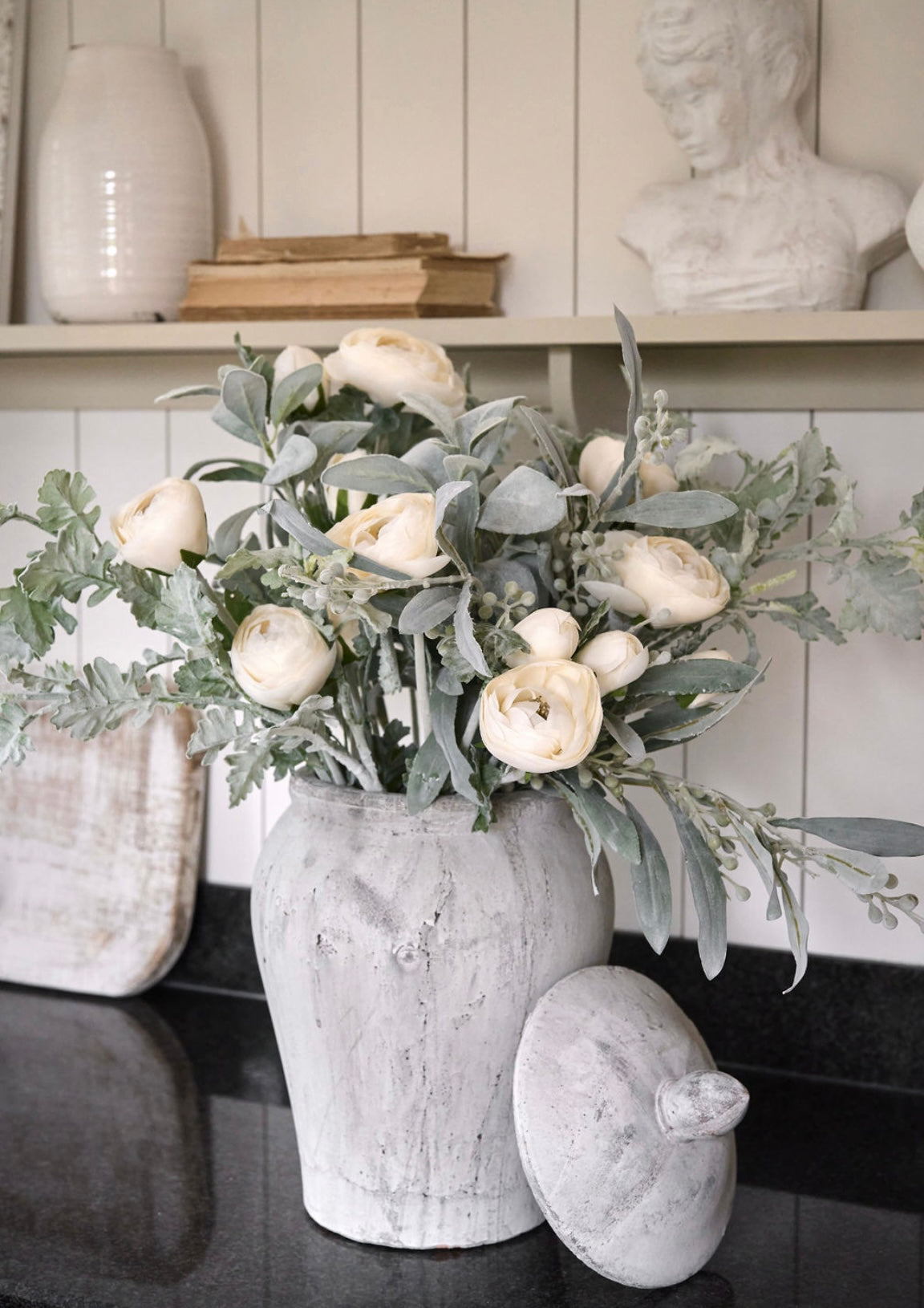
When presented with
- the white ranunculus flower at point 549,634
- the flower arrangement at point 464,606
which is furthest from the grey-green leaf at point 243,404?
the white ranunculus flower at point 549,634

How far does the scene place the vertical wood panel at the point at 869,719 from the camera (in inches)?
44.3

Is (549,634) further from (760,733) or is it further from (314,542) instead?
(760,733)

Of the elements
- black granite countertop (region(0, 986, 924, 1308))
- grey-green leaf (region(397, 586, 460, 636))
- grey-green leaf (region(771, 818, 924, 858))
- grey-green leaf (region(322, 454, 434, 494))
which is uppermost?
grey-green leaf (region(322, 454, 434, 494))

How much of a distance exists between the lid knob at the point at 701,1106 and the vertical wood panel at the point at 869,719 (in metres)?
0.39

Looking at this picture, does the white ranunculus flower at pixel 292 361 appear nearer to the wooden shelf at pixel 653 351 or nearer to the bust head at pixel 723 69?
the wooden shelf at pixel 653 351

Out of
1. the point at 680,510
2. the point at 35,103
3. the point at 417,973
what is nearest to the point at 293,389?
the point at 680,510

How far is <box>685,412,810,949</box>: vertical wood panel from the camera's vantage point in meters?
1.16

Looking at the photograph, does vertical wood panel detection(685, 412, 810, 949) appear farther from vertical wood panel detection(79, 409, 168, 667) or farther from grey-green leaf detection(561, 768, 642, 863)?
vertical wood panel detection(79, 409, 168, 667)

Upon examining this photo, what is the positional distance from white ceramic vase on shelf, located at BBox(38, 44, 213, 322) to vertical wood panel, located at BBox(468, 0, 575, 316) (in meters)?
0.24

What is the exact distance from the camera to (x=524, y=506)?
2.51ft

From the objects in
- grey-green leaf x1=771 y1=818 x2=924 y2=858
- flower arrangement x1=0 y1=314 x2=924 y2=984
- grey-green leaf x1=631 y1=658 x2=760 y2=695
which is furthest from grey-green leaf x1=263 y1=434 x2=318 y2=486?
grey-green leaf x1=771 y1=818 x2=924 y2=858

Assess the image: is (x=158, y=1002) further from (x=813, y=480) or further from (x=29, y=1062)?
(x=813, y=480)

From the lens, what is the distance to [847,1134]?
110cm

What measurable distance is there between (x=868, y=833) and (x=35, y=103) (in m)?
1.02
